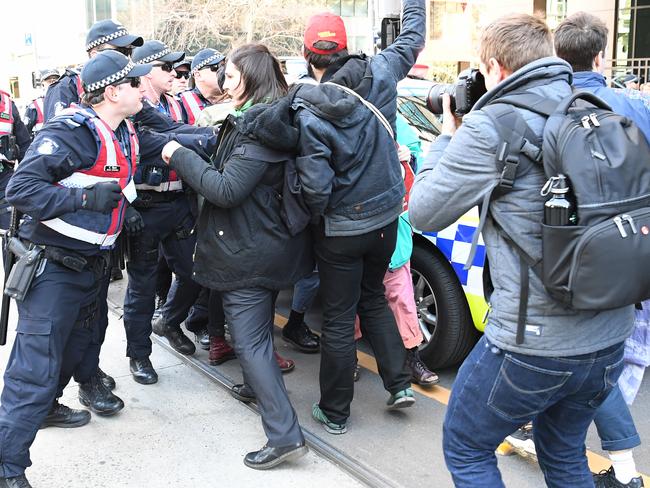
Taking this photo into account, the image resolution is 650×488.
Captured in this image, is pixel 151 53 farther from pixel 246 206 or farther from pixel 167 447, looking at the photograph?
pixel 167 447

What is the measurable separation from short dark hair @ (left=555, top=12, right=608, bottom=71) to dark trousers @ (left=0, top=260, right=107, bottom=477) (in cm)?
236

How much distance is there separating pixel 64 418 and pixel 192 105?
2.38 m

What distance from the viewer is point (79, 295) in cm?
316

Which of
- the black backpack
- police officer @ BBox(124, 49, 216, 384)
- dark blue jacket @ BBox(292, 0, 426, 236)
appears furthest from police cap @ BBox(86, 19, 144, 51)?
the black backpack

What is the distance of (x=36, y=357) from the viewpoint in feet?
9.81

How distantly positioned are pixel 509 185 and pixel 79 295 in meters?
2.00

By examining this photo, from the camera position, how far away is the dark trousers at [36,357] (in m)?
2.90

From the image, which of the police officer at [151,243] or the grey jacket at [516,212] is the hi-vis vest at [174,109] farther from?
the grey jacket at [516,212]

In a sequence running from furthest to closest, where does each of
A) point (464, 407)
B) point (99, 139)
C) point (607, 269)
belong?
point (99, 139)
point (464, 407)
point (607, 269)

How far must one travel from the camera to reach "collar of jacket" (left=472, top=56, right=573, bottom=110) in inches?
80.9

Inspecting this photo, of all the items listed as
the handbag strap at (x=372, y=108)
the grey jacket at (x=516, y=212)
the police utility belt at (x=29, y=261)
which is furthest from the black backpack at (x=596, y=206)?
the police utility belt at (x=29, y=261)

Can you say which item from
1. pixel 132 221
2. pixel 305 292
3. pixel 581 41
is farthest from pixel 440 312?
pixel 132 221

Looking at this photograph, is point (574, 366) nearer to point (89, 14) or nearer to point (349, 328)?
point (349, 328)

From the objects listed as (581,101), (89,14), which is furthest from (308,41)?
(89,14)
